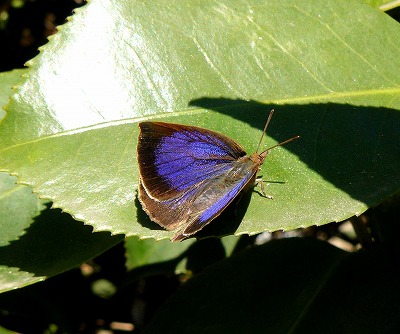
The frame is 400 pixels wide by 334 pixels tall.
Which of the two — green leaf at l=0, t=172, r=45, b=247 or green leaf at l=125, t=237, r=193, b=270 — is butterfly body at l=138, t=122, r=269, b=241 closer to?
green leaf at l=0, t=172, r=45, b=247

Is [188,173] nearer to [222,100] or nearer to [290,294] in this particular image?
[222,100]

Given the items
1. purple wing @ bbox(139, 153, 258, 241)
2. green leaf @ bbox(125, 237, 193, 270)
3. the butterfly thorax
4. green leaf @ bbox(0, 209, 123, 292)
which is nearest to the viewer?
purple wing @ bbox(139, 153, 258, 241)

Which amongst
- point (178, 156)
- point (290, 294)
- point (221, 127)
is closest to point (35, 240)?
point (178, 156)

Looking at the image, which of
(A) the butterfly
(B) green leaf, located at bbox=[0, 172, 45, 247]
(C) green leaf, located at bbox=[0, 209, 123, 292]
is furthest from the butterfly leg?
(B) green leaf, located at bbox=[0, 172, 45, 247]

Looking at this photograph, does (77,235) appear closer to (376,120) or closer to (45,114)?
(45,114)

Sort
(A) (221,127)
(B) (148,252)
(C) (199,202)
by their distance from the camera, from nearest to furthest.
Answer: (C) (199,202) → (A) (221,127) → (B) (148,252)

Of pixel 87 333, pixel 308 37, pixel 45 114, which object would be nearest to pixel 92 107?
pixel 45 114
